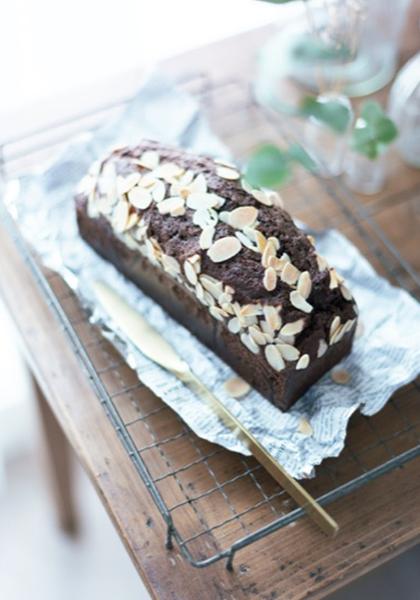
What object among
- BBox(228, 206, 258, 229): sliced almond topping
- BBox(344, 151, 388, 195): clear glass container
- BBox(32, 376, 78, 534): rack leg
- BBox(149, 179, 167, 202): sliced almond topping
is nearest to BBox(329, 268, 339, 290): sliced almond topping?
BBox(228, 206, 258, 229): sliced almond topping

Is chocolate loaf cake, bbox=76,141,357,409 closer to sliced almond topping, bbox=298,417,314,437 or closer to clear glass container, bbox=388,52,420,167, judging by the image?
sliced almond topping, bbox=298,417,314,437

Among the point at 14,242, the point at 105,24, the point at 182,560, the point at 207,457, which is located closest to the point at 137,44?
the point at 105,24

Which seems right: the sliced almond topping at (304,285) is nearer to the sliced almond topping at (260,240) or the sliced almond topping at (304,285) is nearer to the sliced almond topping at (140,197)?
the sliced almond topping at (260,240)

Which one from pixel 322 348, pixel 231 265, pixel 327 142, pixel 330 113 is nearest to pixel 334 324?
pixel 322 348

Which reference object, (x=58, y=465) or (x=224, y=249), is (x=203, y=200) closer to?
(x=224, y=249)

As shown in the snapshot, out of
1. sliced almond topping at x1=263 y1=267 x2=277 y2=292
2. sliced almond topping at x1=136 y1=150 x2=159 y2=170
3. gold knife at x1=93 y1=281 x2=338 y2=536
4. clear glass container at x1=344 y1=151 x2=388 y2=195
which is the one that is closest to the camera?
gold knife at x1=93 y1=281 x2=338 y2=536

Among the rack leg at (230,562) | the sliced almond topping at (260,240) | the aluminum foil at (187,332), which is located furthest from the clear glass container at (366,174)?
the rack leg at (230,562)

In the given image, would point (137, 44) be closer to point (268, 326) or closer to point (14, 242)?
point (14, 242)
